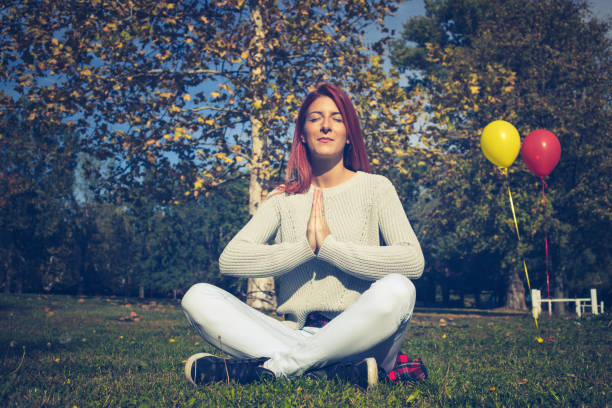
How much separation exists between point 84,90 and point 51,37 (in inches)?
49.3

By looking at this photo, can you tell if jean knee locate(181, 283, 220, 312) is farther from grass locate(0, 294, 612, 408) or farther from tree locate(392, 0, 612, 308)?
tree locate(392, 0, 612, 308)

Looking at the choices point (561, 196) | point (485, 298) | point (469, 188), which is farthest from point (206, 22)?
point (485, 298)

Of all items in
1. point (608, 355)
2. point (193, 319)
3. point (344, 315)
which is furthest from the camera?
point (608, 355)

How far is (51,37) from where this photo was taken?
10695mm

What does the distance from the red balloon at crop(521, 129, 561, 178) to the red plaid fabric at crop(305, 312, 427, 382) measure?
23.6 ft

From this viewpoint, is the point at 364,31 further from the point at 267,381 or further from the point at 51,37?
the point at 267,381

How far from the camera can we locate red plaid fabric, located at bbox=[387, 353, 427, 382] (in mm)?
3467

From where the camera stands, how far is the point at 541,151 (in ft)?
30.8

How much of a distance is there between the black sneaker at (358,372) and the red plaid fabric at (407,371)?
45 centimetres

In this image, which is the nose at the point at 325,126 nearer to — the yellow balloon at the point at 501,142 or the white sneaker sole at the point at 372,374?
the white sneaker sole at the point at 372,374

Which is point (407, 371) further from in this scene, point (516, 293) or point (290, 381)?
point (516, 293)

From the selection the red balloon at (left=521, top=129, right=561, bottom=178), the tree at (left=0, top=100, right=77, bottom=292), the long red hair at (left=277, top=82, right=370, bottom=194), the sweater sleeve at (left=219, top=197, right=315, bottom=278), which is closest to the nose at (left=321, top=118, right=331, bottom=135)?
the long red hair at (left=277, top=82, right=370, bottom=194)

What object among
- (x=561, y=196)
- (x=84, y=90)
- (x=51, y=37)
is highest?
(x=51, y=37)

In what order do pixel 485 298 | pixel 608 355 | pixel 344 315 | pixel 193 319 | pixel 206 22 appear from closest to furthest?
pixel 344 315
pixel 193 319
pixel 608 355
pixel 206 22
pixel 485 298
